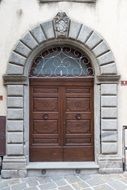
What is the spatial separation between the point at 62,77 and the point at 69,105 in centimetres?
75

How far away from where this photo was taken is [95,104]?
8367mm

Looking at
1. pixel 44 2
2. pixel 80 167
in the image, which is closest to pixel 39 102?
pixel 80 167

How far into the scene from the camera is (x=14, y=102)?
319 inches

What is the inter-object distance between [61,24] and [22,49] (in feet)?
3.78

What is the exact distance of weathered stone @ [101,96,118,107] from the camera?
816cm

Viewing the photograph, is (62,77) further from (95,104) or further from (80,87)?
(95,104)

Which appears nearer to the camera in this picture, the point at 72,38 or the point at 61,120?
the point at 72,38

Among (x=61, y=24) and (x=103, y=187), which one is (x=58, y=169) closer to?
(x=103, y=187)

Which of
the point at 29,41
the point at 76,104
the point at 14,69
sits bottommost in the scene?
the point at 76,104

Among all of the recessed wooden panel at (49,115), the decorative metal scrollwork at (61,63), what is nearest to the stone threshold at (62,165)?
the recessed wooden panel at (49,115)

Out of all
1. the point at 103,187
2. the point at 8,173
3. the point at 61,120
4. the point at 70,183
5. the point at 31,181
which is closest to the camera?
the point at 103,187

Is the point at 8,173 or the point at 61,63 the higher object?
the point at 61,63

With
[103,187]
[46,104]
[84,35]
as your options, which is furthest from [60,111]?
[103,187]

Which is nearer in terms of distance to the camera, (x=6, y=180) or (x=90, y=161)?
(x=6, y=180)
